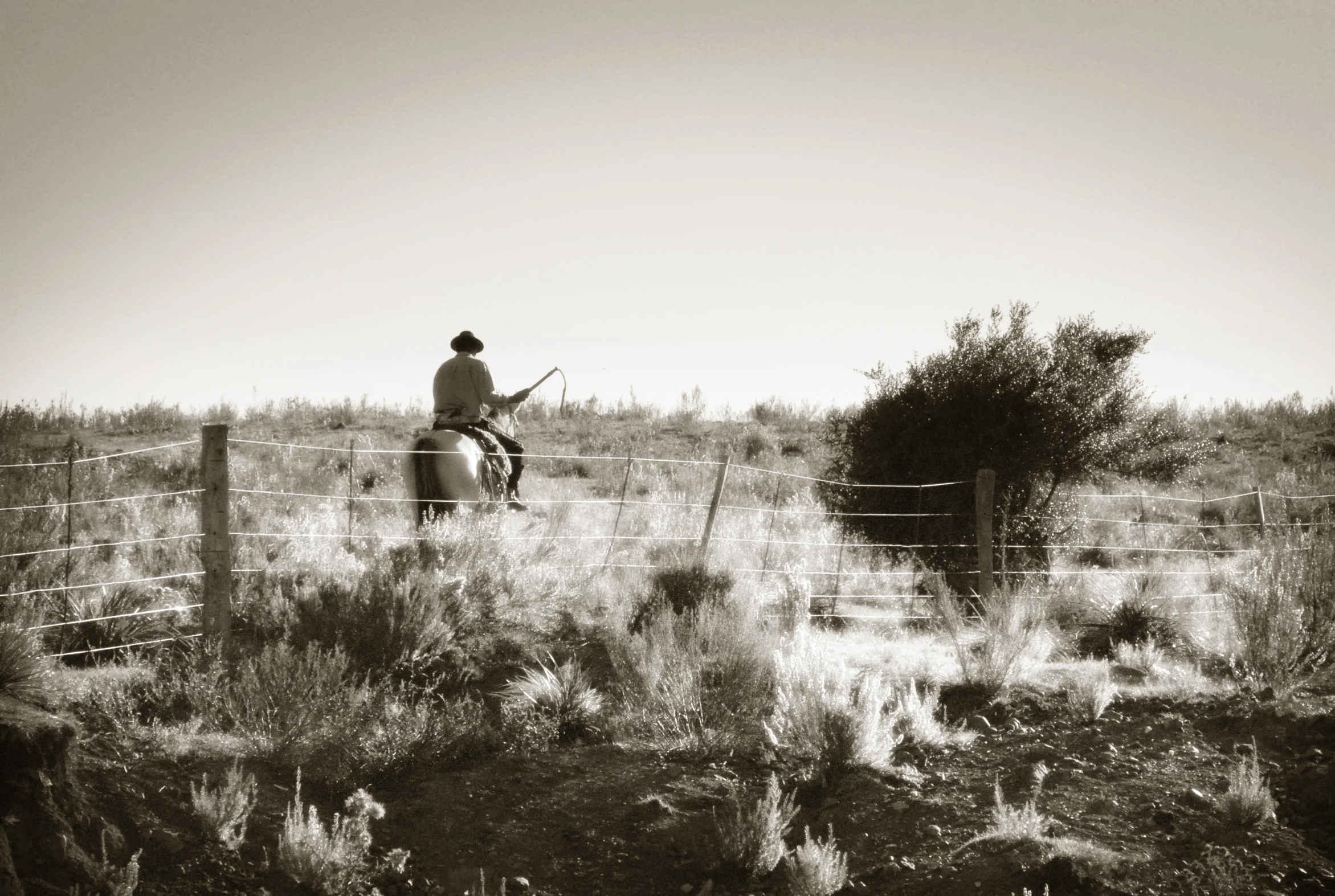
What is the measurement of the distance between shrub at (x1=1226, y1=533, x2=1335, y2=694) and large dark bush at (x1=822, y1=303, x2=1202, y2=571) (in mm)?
3759

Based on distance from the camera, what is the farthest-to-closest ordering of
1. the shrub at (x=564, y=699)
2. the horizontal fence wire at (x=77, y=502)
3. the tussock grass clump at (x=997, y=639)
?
the tussock grass clump at (x=997, y=639), the horizontal fence wire at (x=77, y=502), the shrub at (x=564, y=699)

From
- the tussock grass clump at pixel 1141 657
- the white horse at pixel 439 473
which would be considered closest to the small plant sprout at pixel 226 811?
the white horse at pixel 439 473

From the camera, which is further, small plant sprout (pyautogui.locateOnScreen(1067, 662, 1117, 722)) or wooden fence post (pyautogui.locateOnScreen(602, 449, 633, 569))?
wooden fence post (pyautogui.locateOnScreen(602, 449, 633, 569))

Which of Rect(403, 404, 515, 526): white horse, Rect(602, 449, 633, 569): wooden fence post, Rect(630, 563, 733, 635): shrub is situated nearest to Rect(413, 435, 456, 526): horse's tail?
Rect(403, 404, 515, 526): white horse

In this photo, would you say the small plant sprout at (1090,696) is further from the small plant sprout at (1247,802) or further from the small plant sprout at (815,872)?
the small plant sprout at (815,872)

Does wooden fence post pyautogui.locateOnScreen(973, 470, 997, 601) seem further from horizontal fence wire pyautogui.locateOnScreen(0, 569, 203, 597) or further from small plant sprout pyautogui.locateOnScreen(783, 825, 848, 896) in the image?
horizontal fence wire pyautogui.locateOnScreen(0, 569, 203, 597)

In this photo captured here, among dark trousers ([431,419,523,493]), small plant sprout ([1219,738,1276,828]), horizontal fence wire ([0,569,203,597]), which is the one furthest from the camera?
dark trousers ([431,419,523,493])

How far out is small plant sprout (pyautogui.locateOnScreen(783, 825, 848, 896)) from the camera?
5.30m

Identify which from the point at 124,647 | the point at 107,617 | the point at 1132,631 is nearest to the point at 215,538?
the point at 107,617

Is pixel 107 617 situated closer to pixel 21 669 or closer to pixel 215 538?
pixel 21 669

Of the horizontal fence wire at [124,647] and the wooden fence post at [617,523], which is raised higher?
the wooden fence post at [617,523]

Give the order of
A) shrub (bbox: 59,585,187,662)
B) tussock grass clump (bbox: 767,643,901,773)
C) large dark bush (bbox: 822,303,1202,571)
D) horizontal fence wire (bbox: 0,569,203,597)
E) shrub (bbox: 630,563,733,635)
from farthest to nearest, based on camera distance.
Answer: large dark bush (bbox: 822,303,1202,571) → shrub (bbox: 630,563,733,635) → shrub (bbox: 59,585,187,662) → horizontal fence wire (bbox: 0,569,203,597) → tussock grass clump (bbox: 767,643,901,773)

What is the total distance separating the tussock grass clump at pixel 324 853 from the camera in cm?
515

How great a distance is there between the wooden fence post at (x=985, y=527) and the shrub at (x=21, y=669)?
26.7ft
